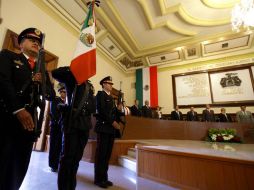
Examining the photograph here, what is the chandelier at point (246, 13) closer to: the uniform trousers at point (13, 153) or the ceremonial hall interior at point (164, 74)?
the ceremonial hall interior at point (164, 74)

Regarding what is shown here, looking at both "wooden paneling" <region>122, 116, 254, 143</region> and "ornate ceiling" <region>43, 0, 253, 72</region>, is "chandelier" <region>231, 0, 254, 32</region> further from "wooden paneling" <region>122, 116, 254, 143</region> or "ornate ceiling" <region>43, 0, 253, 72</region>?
"wooden paneling" <region>122, 116, 254, 143</region>

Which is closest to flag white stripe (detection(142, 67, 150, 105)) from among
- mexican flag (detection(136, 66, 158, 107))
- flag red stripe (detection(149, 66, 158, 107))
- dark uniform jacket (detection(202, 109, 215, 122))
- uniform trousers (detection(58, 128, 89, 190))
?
mexican flag (detection(136, 66, 158, 107))

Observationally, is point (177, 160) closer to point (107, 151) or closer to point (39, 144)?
point (107, 151)

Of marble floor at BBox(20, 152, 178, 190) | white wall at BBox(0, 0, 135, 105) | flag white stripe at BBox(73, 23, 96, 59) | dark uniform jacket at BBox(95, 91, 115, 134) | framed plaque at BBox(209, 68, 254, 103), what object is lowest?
marble floor at BBox(20, 152, 178, 190)

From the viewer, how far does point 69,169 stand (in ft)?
4.68

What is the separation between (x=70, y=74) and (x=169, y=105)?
7.77 metres

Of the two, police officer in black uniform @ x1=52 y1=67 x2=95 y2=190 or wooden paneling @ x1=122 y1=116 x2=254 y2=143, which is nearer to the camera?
police officer in black uniform @ x1=52 y1=67 x2=95 y2=190

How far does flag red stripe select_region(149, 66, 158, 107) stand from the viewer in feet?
29.4

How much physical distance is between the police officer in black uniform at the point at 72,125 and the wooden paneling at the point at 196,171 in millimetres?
1105

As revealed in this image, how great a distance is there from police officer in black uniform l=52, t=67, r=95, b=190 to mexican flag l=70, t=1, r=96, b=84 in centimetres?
8

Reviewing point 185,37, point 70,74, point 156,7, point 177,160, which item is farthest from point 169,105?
point 70,74

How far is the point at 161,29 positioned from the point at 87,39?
569cm

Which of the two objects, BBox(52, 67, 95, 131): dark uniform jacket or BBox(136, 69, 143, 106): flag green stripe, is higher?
BBox(136, 69, 143, 106): flag green stripe

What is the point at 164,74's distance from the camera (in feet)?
30.4
